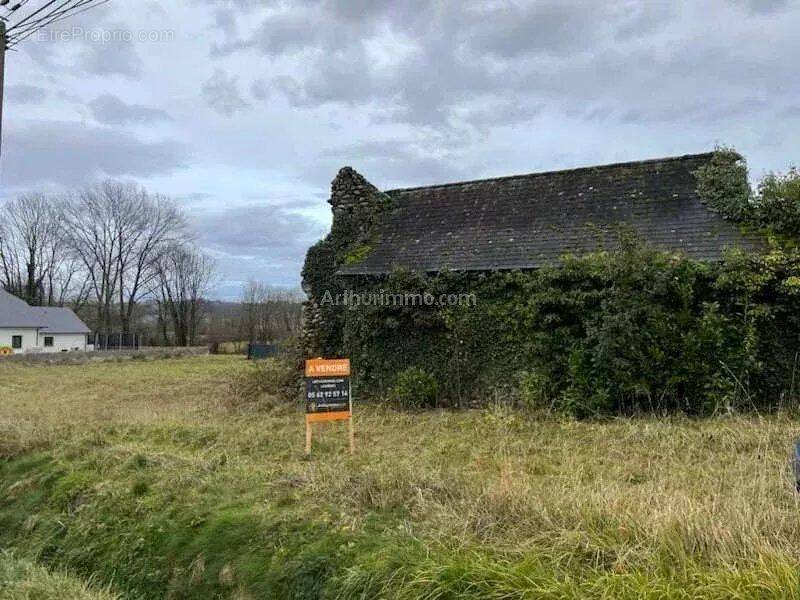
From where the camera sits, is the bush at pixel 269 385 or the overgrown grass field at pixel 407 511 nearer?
the overgrown grass field at pixel 407 511

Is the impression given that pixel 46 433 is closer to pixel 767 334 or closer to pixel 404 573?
pixel 404 573

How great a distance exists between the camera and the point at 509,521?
179 inches

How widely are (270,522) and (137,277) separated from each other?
5995 cm

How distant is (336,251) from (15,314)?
4873 cm

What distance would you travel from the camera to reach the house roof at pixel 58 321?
55972mm

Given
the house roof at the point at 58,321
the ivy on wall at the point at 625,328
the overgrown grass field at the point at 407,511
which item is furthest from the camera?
the house roof at the point at 58,321

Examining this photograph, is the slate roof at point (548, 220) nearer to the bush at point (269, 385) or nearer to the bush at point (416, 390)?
the bush at point (416, 390)

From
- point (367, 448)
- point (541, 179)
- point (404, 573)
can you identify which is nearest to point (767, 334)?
point (541, 179)

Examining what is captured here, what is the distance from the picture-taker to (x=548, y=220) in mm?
14297

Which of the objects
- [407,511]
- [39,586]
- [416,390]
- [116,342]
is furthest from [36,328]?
[407,511]

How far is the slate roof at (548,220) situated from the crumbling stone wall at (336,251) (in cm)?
53

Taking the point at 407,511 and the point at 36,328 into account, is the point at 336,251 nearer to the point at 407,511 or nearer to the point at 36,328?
the point at 407,511

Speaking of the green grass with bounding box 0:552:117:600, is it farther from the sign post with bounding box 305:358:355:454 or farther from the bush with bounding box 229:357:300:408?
the bush with bounding box 229:357:300:408

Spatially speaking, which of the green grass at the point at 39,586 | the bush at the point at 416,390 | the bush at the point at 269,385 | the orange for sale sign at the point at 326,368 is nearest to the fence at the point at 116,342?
the bush at the point at 269,385
